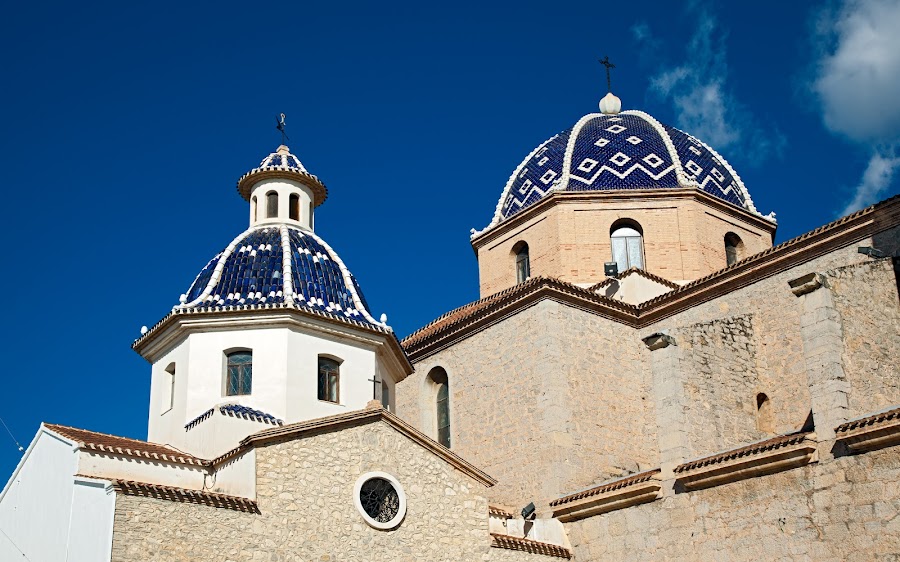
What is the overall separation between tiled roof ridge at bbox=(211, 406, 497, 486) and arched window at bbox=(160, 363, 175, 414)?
2147 mm

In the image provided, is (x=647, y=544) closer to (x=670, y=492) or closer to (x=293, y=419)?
(x=670, y=492)

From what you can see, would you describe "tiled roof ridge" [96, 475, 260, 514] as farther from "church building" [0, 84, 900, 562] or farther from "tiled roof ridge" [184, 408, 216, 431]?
"tiled roof ridge" [184, 408, 216, 431]

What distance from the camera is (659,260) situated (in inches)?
806

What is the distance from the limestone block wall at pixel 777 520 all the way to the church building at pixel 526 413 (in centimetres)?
3

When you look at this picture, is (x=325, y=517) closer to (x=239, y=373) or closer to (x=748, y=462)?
(x=239, y=373)

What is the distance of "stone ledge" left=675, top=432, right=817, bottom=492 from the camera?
41.9 ft

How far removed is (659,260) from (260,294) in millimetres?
8375

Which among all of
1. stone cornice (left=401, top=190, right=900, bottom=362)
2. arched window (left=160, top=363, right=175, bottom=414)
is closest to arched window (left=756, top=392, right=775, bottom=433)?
stone cornice (left=401, top=190, right=900, bottom=362)

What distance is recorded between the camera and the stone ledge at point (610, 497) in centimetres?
1459

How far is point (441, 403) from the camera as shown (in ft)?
63.6

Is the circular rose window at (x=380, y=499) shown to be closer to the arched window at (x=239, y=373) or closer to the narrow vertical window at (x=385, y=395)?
the arched window at (x=239, y=373)

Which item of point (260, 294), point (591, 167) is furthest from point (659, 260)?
point (260, 294)

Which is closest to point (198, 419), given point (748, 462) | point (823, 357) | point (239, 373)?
point (239, 373)

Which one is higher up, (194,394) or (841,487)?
(194,394)
